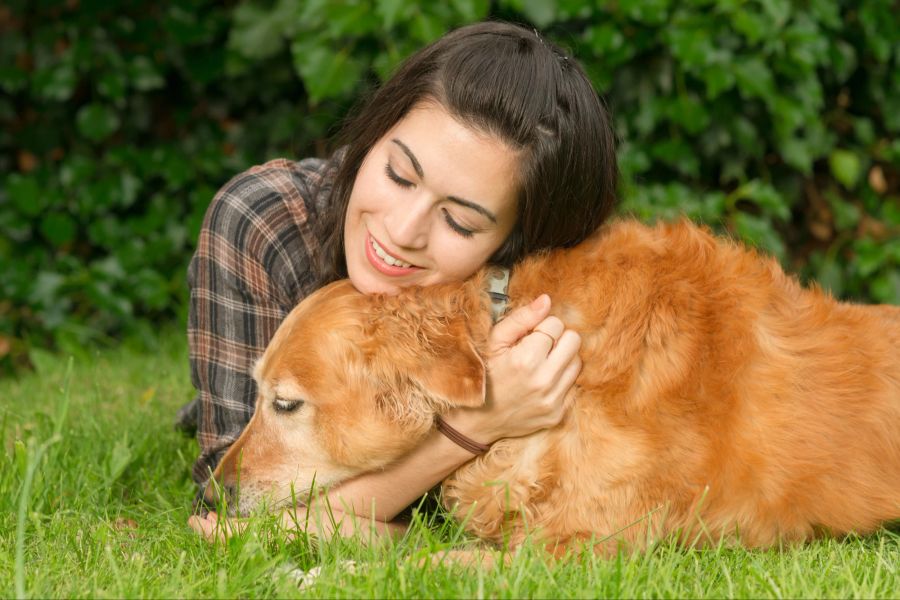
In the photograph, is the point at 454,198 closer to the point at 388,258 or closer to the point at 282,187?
the point at 388,258

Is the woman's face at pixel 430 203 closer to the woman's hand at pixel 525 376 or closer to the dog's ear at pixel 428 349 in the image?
the dog's ear at pixel 428 349

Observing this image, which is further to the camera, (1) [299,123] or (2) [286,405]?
(1) [299,123]

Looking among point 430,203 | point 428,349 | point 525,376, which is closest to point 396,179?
point 430,203

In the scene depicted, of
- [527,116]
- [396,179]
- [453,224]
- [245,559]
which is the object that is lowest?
[245,559]

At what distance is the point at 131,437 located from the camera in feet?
11.6

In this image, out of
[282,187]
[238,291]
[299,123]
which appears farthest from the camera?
[299,123]

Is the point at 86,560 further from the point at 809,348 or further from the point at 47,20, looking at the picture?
the point at 47,20

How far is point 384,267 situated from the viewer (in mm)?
2818

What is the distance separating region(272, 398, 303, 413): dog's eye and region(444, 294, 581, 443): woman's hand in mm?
416

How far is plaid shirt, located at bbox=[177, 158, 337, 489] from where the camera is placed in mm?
3168

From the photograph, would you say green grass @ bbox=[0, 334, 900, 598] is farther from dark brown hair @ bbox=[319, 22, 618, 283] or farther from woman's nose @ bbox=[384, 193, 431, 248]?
dark brown hair @ bbox=[319, 22, 618, 283]

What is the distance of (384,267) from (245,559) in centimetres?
96

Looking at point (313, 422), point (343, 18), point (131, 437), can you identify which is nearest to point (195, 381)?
point (131, 437)

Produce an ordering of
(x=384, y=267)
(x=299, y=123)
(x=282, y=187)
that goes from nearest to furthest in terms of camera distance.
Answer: (x=384, y=267)
(x=282, y=187)
(x=299, y=123)
